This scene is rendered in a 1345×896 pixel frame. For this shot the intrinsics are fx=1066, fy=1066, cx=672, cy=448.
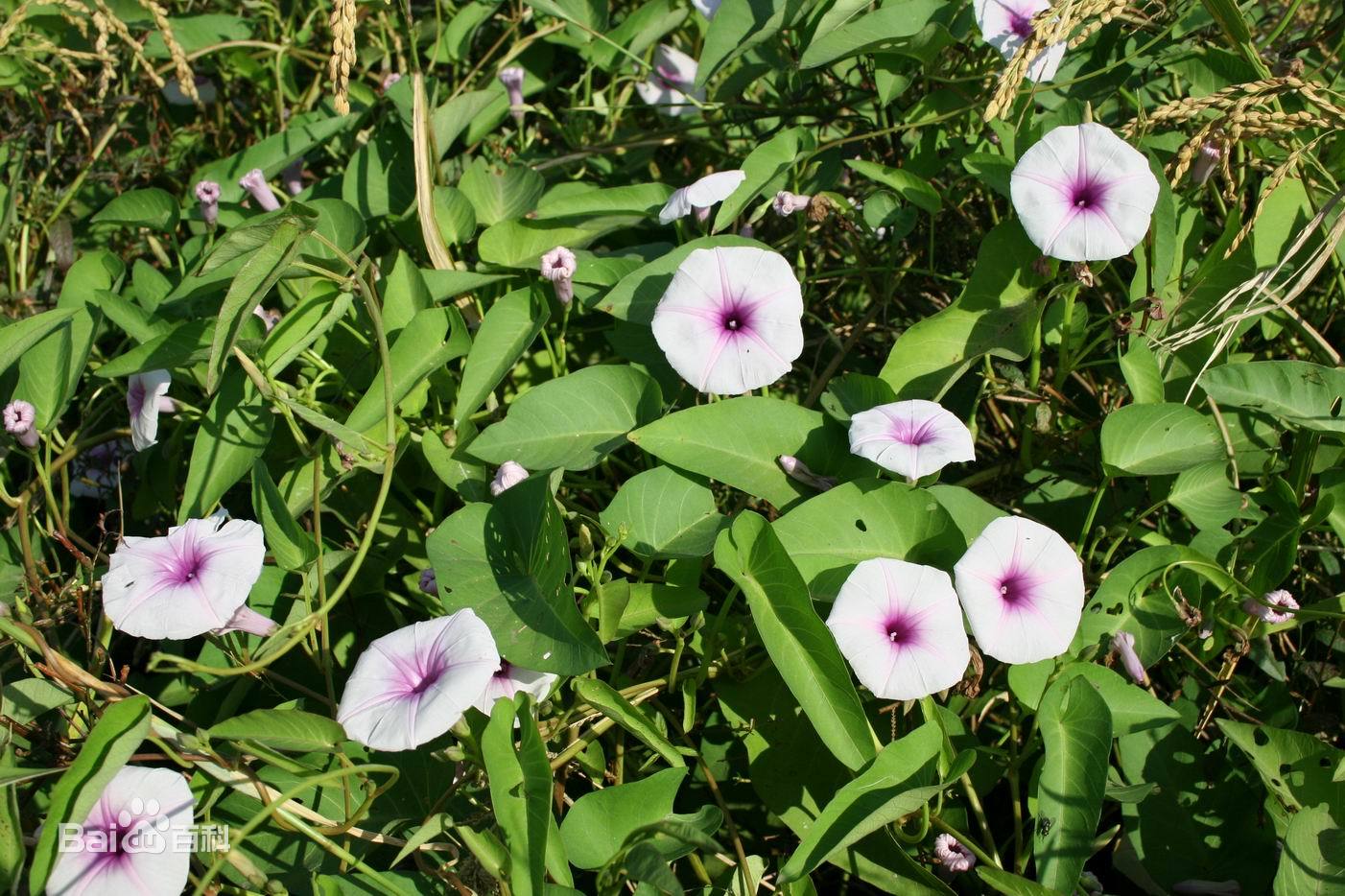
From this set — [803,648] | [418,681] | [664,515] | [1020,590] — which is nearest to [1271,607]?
[1020,590]

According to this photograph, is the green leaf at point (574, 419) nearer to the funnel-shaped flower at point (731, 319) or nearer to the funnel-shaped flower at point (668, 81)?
the funnel-shaped flower at point (731, 319)

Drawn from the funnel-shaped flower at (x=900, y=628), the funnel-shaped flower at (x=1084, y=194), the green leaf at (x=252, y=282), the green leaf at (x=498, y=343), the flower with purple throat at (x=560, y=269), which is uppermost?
the green leaf at (x=252, y=282)

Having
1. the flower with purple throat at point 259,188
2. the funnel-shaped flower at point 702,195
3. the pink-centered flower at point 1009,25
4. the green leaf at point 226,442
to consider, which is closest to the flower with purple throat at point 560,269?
the funnel-shaped flower at point 702,195

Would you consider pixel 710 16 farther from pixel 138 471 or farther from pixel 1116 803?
pixel 1116 803

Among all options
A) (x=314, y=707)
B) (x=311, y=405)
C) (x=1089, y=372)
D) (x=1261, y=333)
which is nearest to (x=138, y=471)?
(x=311, y=405)

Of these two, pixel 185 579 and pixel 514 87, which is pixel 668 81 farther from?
pixel 185 579
